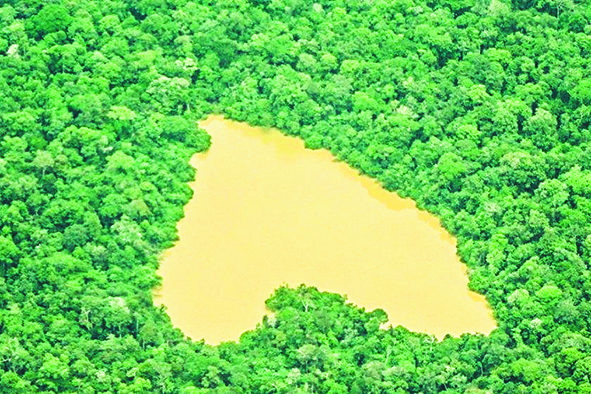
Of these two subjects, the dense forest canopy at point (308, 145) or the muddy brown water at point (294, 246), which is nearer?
the dense forest canopy at point (308, 145)

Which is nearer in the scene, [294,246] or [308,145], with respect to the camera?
[294,246]

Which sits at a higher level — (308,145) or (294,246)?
(308,145)

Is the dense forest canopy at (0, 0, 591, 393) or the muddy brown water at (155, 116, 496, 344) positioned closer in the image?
the dense forest canopy at (0, 0, 591, 393)
